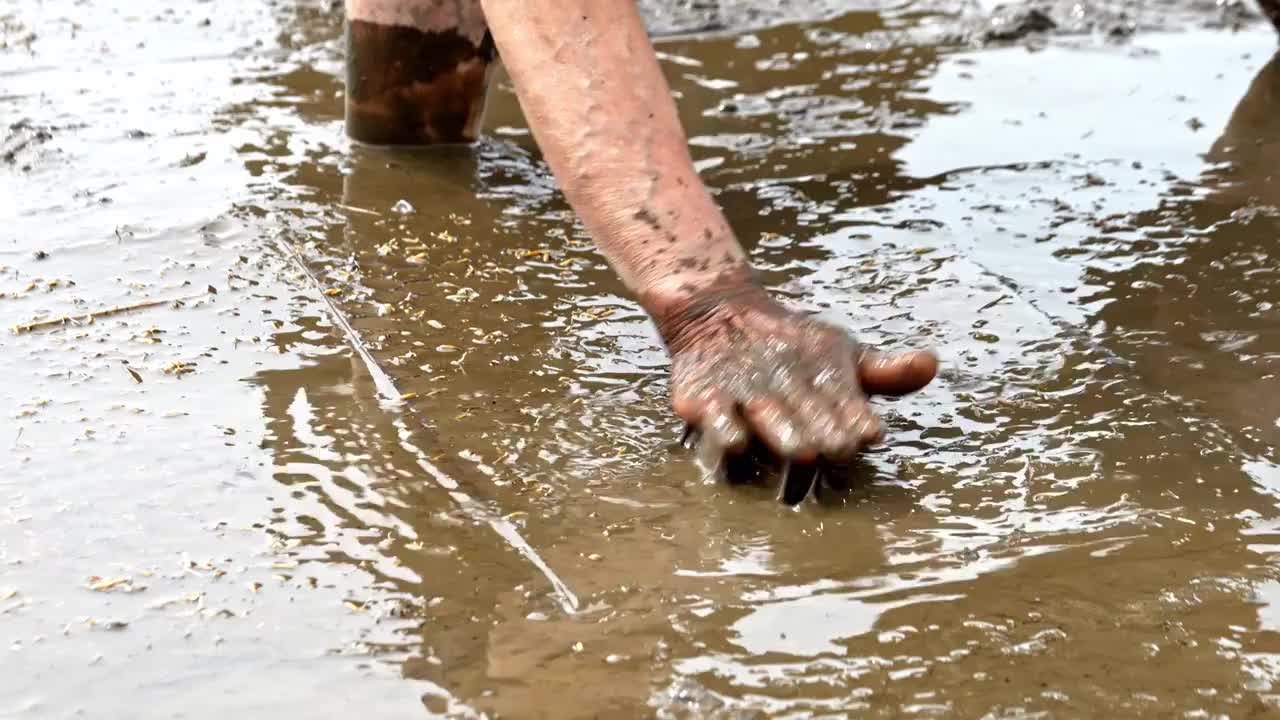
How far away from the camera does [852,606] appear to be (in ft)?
4.85

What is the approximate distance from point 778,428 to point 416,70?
5.26 ft

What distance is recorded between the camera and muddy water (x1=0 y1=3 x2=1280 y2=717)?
1.38 metres

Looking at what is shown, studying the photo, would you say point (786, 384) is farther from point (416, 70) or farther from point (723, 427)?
point (416, 70)

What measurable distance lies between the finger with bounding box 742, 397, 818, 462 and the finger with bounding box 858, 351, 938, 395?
13 cm

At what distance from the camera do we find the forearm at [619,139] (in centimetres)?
191

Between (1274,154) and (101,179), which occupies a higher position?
(1274,154)

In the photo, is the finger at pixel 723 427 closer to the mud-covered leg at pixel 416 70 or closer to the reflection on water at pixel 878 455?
the reflection on water at pixel 878 455

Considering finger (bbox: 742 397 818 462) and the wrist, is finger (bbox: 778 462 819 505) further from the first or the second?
the wrist

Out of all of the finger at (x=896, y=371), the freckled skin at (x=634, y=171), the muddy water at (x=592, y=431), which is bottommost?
the muddy water at (x=592, y=431)

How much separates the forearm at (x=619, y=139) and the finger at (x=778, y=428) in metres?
0.25

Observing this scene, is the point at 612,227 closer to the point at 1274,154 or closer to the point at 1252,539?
the point at 1252,539

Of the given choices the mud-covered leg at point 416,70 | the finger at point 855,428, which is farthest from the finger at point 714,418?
the mud-covered leg at point 416,70

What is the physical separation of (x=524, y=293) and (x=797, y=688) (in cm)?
112

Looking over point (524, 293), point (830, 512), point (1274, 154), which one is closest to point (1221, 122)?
point (1274, 154)
